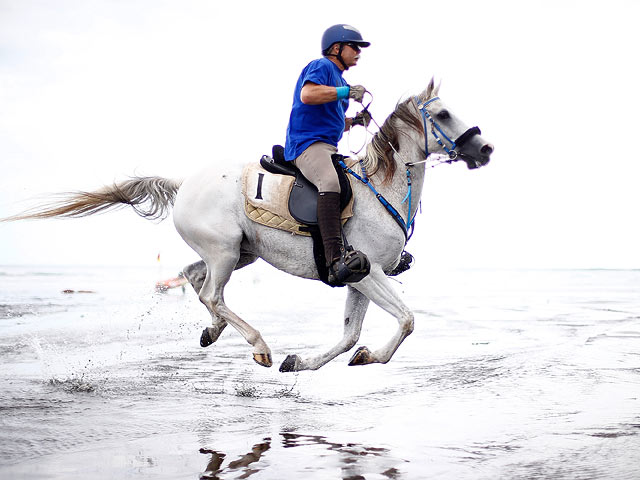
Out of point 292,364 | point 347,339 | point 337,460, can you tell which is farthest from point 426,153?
point 337,460

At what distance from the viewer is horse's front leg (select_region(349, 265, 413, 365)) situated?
236 inches

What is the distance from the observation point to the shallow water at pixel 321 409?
168 inches

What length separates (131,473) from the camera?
405 centimetres

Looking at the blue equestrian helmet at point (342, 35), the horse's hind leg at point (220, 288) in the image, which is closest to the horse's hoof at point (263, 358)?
the horse's hind leg at point (220, 288)

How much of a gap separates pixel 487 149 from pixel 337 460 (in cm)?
302

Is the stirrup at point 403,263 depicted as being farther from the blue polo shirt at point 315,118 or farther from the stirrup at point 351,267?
the blue polo shirt at point 315,118

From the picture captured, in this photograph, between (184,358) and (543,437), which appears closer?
(543,437)

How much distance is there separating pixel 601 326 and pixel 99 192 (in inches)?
436

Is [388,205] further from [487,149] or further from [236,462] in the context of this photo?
[236,462]

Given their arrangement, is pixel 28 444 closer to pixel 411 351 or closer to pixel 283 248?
pixel 283 248

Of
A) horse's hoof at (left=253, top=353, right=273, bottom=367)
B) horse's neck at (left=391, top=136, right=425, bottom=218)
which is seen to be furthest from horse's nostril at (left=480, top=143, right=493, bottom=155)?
horse's hoof at (left=253, top=353, right=273, bottom=367)

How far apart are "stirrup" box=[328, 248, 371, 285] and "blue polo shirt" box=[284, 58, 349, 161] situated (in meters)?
1.12

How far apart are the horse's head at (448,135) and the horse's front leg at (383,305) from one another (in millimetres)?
1269

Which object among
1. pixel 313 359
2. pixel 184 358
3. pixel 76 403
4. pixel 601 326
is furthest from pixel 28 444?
pixel 601 326
